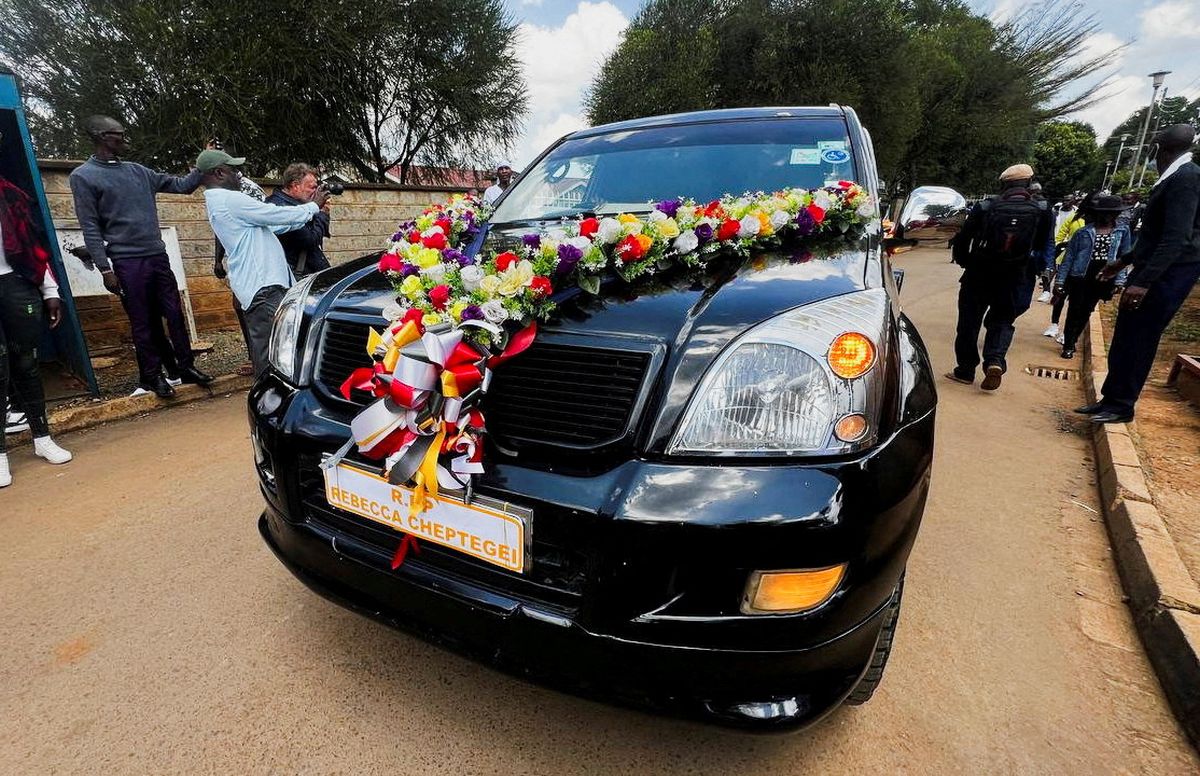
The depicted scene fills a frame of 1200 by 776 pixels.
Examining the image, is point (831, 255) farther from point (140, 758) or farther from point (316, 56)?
point (316, 56)

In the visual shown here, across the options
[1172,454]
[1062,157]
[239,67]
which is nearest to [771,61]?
[239,67]

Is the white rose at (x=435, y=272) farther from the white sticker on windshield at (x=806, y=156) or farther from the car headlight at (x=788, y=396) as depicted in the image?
the white sticker on windshield at (x=806, y=156)

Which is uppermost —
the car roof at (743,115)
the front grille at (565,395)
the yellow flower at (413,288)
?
the car roof at (743,115)

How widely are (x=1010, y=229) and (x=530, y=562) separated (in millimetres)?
4936

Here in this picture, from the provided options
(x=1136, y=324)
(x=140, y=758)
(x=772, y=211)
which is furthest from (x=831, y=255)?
(x=1136, y=324)

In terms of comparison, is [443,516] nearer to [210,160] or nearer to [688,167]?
[688,167]

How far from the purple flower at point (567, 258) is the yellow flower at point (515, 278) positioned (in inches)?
3.1

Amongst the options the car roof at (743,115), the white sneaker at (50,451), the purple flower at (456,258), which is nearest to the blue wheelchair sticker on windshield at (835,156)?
the car roof at (743,115)

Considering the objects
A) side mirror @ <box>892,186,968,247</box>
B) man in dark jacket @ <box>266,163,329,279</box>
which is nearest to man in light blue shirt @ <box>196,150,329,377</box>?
man in dark jacket @ <box>266,163,329,279</box>

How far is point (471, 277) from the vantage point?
151 cm

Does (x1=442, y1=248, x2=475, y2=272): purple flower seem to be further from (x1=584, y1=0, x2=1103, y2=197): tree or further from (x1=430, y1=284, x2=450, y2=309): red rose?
(x1=584, y1=0, x2=1103, y2=197): tree

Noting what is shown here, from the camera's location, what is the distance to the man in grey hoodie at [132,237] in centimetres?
387

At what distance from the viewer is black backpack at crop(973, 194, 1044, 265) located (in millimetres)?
4516

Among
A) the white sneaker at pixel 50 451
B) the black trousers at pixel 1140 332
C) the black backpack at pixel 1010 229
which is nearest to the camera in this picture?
the white sneaker at pixel 50 451
